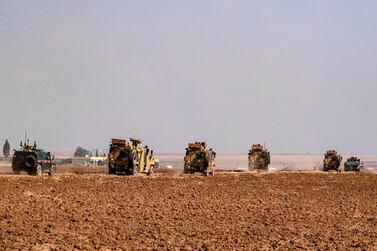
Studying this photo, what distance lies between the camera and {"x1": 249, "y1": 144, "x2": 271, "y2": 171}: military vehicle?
62.3 meters

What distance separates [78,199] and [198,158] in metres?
24.9

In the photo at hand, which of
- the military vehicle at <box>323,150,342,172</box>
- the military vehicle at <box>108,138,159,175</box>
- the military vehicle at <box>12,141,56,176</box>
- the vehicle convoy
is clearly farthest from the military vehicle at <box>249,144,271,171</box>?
the military vehicle at <box>12,141,56,176</box>

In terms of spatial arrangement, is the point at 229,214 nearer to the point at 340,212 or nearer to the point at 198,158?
the point at 340,212

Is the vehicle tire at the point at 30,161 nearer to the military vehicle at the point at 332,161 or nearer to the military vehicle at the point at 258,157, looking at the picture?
the military vehicle at the point at 258,157

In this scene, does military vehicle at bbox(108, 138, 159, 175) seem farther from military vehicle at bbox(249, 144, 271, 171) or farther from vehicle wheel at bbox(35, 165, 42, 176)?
military vehicle at bbox(249, 144, 271, 171)

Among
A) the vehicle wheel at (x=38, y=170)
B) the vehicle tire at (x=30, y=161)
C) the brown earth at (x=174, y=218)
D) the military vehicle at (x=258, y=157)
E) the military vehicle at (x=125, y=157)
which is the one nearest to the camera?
the brown earth at (x=174, y=218)

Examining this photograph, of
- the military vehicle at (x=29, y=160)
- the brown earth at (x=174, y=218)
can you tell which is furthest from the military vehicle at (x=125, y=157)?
the brown earth at (x=174, y=218)

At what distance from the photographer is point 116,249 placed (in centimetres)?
1340

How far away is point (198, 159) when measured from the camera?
47.3m

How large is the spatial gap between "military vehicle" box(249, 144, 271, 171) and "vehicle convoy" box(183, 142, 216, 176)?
15.1 m

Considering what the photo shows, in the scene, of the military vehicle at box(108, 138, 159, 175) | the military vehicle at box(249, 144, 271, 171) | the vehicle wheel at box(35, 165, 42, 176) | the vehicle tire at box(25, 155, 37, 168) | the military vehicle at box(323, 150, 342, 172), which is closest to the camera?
the vehicle tire at box(25, 155, 37, 168)

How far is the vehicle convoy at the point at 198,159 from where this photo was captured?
47000 millimetres

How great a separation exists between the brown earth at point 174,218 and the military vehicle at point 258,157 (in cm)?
3093

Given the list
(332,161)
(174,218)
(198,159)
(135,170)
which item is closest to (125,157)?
(135,170)
